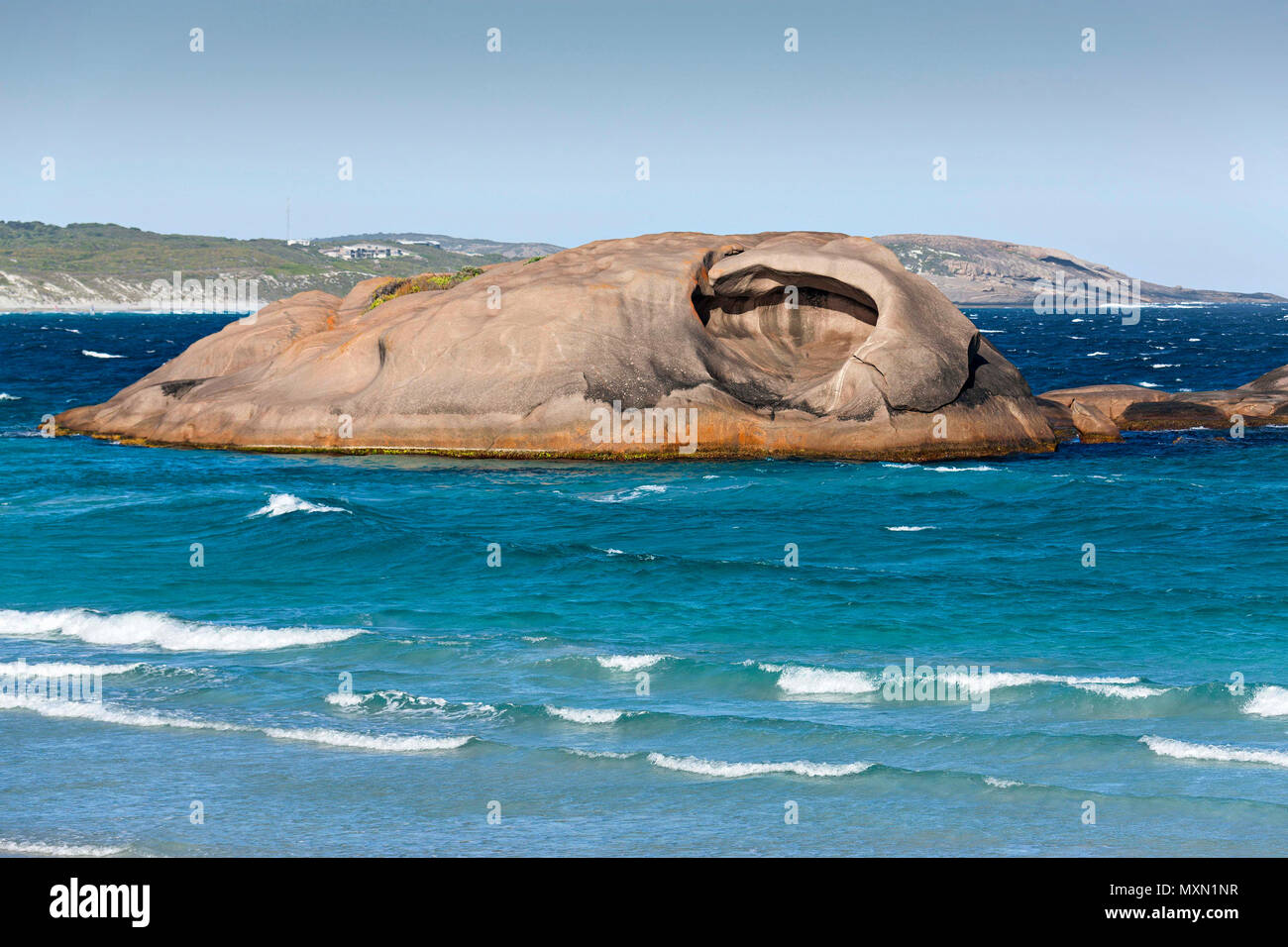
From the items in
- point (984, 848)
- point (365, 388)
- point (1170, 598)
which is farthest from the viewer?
point (365, 388)

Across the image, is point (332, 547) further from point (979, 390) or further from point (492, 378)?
point (979, 390)

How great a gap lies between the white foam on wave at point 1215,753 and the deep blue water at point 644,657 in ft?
0.16

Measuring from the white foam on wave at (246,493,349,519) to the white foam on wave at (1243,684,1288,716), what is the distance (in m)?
17.8

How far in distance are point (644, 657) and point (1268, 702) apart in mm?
7699

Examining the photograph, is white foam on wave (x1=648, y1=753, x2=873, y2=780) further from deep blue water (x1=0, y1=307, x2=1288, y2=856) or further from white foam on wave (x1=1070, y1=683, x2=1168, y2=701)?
white foam on wave (x1=1070, y1=683, x2=1168, y2=701)

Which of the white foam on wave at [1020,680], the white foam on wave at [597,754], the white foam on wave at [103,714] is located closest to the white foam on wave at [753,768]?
the white foam on wave at [597,754]

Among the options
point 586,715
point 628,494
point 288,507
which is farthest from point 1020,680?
point 288,507

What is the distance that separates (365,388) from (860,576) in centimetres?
1926

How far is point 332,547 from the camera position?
2434cm

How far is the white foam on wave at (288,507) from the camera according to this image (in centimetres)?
2675

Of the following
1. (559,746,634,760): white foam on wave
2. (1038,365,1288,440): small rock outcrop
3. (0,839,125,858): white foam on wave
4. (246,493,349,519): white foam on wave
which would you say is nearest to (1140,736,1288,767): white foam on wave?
(559,746,634,760): white foam on wave

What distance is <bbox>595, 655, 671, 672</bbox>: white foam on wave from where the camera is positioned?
1675cm

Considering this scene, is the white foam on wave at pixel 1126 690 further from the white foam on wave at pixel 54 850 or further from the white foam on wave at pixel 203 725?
the white foam on wave at pixel 54 850
